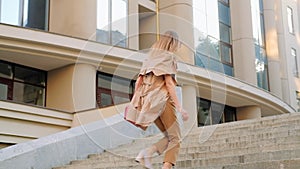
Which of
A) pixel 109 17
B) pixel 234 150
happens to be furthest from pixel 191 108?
pixel 109 17

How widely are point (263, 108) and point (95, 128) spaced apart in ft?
55.2

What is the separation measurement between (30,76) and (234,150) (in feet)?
36.1

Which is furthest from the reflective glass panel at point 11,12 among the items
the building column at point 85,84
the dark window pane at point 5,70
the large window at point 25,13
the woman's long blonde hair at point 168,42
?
the woman's long blonde hair at point 168,42

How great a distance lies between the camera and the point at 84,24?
16594 millimetres

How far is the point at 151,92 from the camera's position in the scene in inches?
181

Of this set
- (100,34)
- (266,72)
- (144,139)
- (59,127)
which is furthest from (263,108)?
(144,139)

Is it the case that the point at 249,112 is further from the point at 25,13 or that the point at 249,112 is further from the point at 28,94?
the point at 25,13

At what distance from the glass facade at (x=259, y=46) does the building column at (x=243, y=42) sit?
106 cm

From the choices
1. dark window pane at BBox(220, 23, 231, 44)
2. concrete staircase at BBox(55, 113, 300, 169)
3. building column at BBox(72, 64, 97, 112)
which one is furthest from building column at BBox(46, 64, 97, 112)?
dark window pane at BBox(220, 23, 231, 44)

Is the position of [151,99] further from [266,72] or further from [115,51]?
[266,72]

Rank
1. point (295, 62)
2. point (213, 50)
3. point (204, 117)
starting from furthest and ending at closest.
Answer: point (295, 62), point (213, 50), point (204, 117)

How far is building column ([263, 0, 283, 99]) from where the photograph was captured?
2631cm

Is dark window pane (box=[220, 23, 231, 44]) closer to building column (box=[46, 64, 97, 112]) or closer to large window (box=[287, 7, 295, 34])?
large window (box=[287, 7, 295, 34])

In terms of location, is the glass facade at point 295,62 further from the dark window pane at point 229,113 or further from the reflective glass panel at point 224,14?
the dark window pane at point 229,113
